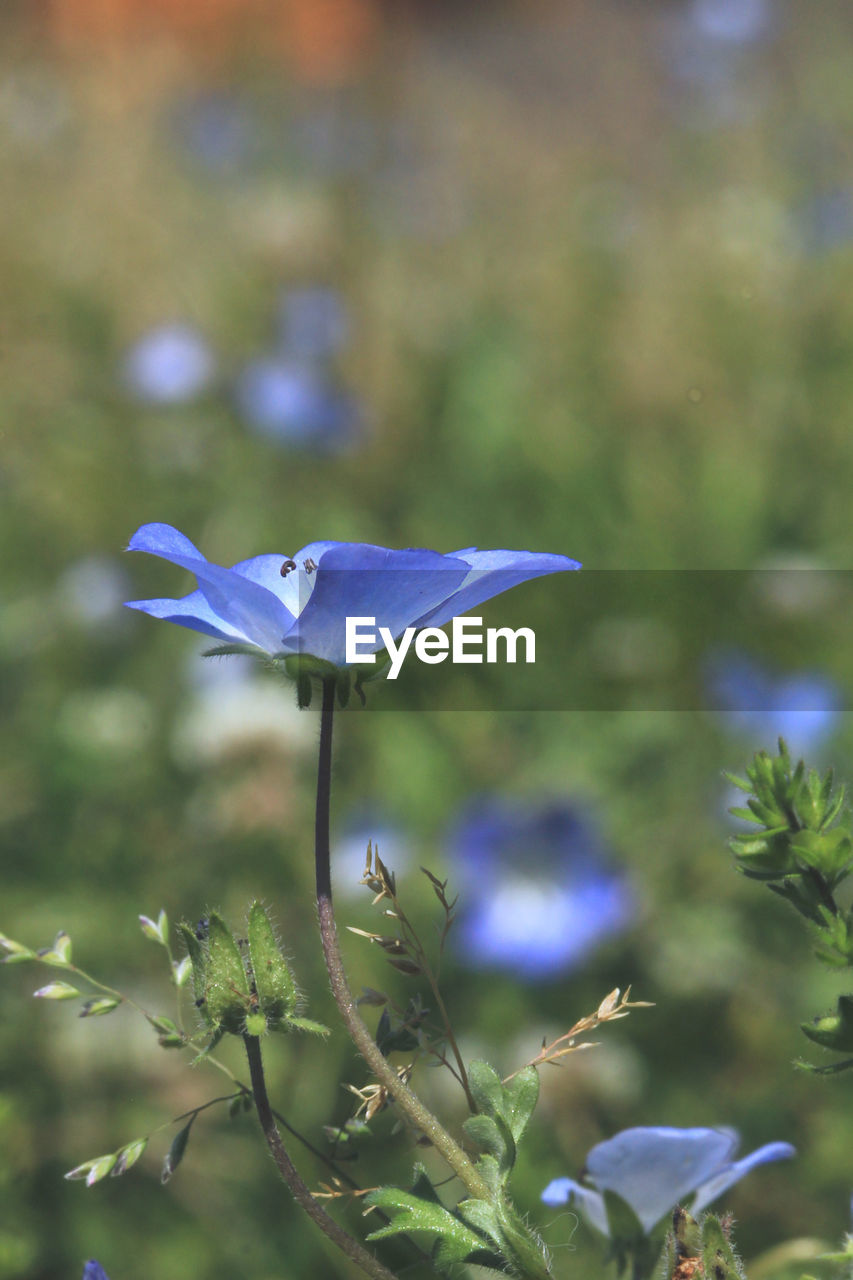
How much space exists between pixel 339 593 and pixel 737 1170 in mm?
198

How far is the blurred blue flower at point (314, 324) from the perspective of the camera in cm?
262

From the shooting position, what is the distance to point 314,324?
2643 mm

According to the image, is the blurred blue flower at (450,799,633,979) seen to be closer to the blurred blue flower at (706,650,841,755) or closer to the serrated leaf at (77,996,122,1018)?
the blurred blue flower at (706,650,841,755)

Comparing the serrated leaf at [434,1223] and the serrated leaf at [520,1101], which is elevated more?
the serrated leaf at [520,1101]

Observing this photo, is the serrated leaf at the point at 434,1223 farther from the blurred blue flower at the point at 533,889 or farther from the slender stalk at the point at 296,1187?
the blurred blue flower at the point at 533,889

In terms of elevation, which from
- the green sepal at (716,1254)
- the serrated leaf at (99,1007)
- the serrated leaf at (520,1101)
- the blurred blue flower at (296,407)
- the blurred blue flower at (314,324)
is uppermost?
the blurred blue flower at (314,324)

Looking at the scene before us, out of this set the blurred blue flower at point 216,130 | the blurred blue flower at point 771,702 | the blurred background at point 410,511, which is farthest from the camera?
the blurred blue flower at point 216,130

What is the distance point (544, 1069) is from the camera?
128 centimetres

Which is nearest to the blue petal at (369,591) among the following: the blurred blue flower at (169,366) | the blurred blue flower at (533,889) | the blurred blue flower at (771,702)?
the blurred blue flower at (533,889)

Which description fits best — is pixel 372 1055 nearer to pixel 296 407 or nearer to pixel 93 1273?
pixel 93 1273

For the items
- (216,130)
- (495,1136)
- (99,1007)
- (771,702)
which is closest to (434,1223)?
(495,1136)

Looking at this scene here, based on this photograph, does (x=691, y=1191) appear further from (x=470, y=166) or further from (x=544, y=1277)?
(x=470, y=166)

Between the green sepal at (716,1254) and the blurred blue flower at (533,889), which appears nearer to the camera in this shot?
the green sepal at (716,1254)

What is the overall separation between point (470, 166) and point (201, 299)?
113 cm
